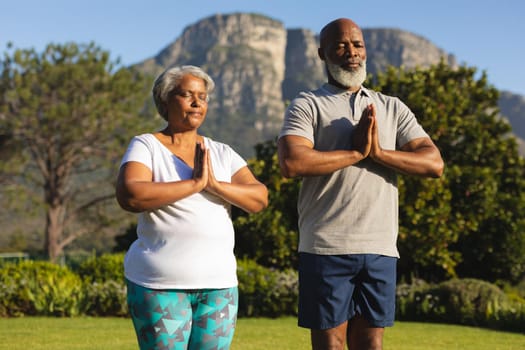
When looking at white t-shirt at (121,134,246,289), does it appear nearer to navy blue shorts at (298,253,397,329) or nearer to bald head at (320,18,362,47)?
navy blue shorts at (298,253,397,329)

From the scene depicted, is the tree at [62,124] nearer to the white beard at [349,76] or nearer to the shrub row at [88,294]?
the shrub row at [88,294]

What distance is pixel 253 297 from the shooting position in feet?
36.7

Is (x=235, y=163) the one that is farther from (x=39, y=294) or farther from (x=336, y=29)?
(x=39, y=294)

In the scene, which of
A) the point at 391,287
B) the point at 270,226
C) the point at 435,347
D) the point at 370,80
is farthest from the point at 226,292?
the point at 370,80

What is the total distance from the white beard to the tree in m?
28.3

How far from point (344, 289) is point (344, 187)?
48cm

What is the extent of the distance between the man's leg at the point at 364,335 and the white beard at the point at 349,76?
113 centimetres

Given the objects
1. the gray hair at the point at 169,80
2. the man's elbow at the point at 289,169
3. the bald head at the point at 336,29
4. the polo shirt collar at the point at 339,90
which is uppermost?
the bald head at the point at 336,29

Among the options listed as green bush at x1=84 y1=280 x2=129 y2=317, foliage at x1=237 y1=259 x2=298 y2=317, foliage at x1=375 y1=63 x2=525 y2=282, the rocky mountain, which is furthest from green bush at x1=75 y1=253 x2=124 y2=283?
the rocky mountain

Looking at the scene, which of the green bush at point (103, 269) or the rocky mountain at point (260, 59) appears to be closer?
the green bush at point (103, 269)

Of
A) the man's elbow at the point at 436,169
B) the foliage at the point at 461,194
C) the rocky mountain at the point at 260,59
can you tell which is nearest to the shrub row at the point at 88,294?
the foliage at the point at 461,194

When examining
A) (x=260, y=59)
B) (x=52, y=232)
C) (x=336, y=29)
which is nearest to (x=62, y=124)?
(x=52, y=232)

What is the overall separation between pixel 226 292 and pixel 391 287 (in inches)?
36.0

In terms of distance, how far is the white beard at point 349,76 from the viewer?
3406 mm
